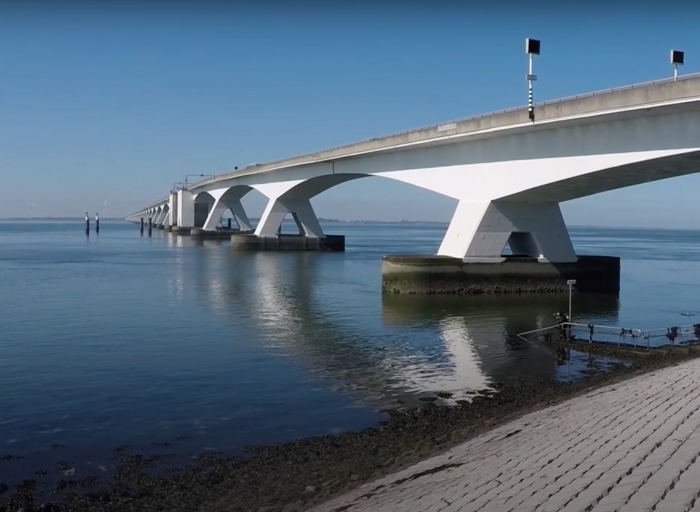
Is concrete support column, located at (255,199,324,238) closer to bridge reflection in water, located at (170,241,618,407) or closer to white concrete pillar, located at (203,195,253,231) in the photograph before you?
white concrete pillar, located at (203,195,253,231)

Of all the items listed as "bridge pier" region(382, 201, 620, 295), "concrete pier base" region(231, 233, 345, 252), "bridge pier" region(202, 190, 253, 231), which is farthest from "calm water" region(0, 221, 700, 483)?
"bridge pier" region(202, 190, 253, 231)

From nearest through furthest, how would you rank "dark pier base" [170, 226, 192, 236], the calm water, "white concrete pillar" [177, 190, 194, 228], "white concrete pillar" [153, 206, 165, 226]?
the calm water < "dark pier base" [170, 226, 192, 236] < "white concrete pillar" [177, 190, 194, 228] < "white concrete pillar" [153, 206, 165, 226]

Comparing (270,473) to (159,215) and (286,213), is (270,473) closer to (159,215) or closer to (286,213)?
(286,213)

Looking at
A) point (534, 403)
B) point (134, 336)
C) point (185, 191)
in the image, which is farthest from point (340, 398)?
point (185, 191)

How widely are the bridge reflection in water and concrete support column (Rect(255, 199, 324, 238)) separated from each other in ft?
71.9

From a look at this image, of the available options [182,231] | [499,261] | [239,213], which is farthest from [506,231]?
[182,231]

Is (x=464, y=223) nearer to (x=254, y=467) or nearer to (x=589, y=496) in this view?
(x=254, y=467)

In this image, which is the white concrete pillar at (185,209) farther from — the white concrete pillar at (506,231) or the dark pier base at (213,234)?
the white concrete pillar at (506,231)

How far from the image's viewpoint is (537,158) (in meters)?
26.4

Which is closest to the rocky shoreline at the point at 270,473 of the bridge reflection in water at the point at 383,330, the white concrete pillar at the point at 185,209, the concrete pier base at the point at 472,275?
the bridge reflection in water at the point at 383,330

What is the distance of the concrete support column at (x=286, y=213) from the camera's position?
196 ft

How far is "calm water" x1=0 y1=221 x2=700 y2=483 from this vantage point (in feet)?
37.7

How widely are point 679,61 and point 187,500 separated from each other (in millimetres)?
22004

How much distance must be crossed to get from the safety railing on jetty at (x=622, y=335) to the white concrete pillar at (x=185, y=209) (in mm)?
76379
